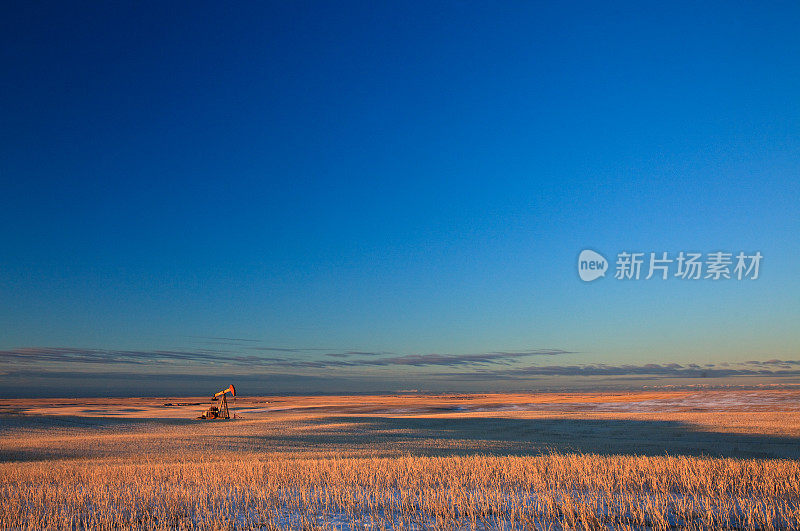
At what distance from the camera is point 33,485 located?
1425 cm

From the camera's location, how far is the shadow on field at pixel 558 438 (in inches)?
1111

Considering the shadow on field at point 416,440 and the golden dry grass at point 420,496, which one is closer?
the golden dry grass at point 420,496

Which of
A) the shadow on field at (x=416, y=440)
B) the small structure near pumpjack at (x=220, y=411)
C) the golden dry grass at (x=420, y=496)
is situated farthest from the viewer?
the small structure near pumpjack at (x=220, y=411)

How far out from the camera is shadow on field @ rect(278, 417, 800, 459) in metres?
28.2

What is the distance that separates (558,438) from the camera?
117ft

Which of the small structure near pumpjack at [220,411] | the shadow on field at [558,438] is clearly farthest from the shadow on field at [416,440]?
the small structure near pumpjack at [220,411]

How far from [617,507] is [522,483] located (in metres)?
2.97

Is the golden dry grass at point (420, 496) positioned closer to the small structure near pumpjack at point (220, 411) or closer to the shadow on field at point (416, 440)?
the shadow on field at point (416, 440)

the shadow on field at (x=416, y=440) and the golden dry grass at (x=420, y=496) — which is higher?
the golden dry grass at (x=420, y=496)

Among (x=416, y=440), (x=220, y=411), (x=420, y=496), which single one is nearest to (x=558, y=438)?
(x=416, y=440)

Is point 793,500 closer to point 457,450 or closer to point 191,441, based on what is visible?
point 457,450

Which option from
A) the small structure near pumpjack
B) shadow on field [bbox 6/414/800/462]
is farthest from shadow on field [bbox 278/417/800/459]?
the small structure near pumpjack

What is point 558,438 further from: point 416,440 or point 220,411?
point 220,411

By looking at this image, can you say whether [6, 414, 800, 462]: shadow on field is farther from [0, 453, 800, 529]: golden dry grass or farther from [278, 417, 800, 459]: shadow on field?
[0, 453, 800, 529]: golden dry grass
